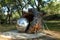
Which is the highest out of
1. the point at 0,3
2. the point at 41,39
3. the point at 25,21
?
the point at 0,3

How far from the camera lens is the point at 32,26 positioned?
7227 millimetres

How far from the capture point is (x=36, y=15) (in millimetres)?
7484

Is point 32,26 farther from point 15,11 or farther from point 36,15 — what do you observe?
point 15,11

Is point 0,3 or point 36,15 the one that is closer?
point 36,15

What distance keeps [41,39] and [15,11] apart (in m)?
6.74

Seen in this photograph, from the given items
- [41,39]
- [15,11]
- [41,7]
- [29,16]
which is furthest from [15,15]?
[41,39]

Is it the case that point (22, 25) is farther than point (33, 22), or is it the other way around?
point (33, 22)

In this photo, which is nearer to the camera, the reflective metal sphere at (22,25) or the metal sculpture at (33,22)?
the reflective metal sphere at (22,25)

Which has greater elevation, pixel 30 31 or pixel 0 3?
pixel 0 3

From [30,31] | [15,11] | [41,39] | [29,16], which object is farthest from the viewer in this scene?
[15,11]

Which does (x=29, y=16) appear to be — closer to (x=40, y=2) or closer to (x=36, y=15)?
(x=36, y=15)

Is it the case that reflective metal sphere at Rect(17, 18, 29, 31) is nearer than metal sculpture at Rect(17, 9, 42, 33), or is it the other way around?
reflective metal sphere at Rect(17, 18, 29, 31)

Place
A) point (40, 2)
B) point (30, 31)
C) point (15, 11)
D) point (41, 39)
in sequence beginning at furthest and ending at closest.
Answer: point (15, 11), point (40, 2), point (30, 31), point (41, 39)

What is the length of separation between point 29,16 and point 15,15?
496 centimetres
